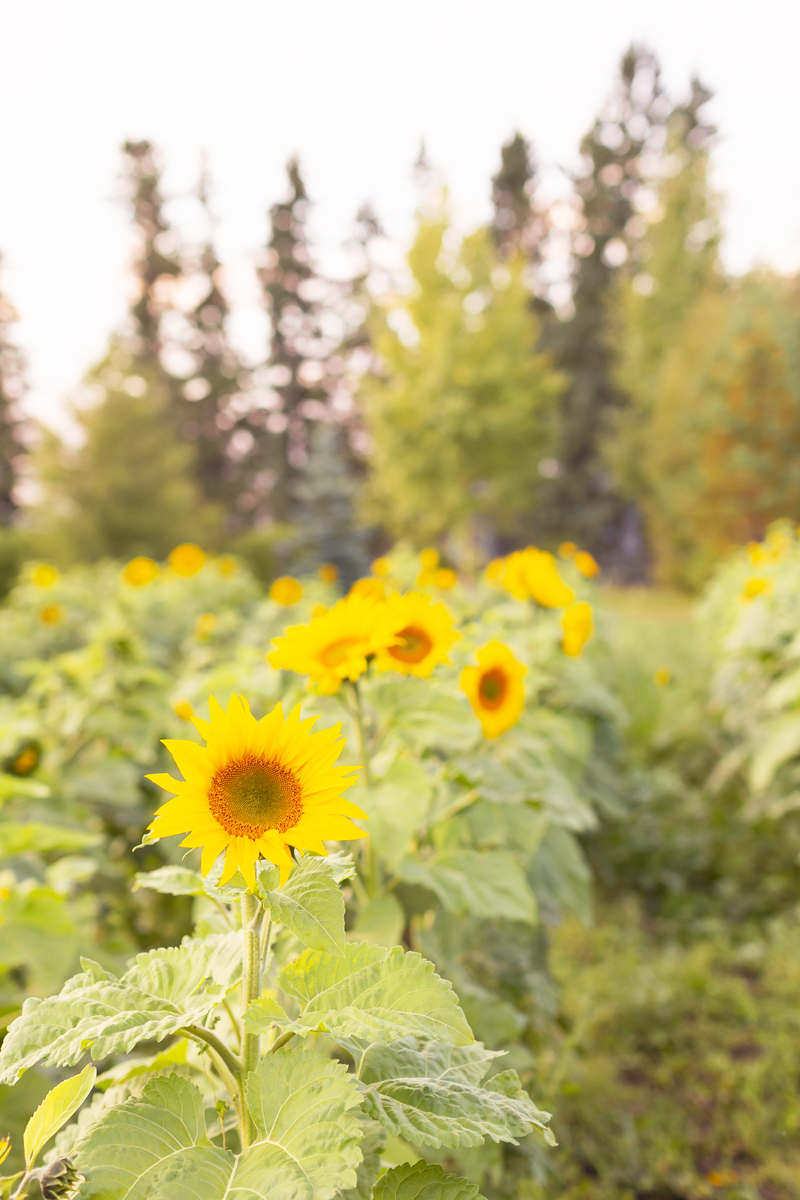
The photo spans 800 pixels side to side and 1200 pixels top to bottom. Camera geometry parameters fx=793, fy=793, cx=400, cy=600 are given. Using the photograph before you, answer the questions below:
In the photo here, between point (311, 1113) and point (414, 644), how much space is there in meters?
1.02

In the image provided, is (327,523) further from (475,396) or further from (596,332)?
(596,332)

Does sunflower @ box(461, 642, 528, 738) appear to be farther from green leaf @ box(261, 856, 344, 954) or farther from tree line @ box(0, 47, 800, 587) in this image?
tree line @ box(0, 47, 800, 587)

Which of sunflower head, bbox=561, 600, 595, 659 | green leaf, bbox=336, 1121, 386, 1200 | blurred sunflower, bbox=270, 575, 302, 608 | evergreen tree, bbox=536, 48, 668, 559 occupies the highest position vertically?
evergreen tree, bbox=536, 48, 668, 559

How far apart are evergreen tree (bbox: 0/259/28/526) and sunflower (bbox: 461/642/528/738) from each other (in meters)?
27.9

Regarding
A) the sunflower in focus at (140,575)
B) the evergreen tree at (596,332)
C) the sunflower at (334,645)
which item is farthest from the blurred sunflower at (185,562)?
the evergreen tree at (596,332)

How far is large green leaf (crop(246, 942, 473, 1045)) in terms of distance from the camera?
821 mm

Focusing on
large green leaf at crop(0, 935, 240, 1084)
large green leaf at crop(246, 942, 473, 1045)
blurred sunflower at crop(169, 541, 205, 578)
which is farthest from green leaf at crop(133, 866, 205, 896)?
blurred sunflower at crop(169, 541, 205, 578)

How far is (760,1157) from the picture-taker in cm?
252

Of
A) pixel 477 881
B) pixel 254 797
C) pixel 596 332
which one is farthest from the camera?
pixel 596 332

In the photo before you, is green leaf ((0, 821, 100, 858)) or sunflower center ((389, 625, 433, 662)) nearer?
sunflower center ((389, 625, 433, 662))

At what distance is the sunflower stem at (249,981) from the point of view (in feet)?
2.94

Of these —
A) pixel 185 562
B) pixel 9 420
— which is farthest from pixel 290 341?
pixel 185 562

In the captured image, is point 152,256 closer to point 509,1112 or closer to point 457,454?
point 457,454

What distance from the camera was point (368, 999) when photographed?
86cm
